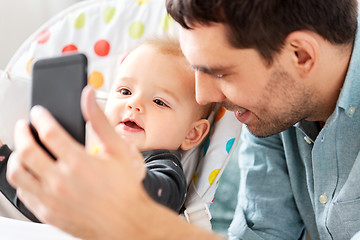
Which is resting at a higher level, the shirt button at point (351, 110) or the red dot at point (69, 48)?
the red dot at point (69, 48)

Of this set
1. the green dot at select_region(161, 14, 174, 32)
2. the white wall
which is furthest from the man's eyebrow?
the white wall

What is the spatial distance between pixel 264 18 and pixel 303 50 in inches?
4.7

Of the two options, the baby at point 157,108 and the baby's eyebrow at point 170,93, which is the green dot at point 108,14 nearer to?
the baby at point 157,108

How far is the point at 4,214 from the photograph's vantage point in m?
0.96

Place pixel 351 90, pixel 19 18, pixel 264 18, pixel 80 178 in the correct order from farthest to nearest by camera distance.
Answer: pixel 19 18
pixel 351 90
pixel 264 18
pixel 80 178

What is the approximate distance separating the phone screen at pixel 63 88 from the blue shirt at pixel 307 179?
0.57 meters

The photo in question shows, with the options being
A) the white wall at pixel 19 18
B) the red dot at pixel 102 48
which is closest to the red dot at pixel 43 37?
the red dot at pixel 102 48

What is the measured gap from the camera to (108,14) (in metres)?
1.25

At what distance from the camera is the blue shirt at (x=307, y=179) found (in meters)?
0.96

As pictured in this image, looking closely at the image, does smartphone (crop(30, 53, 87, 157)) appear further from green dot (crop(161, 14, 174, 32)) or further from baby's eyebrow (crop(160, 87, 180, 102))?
green dot (crop(161, 14, 174, 32))

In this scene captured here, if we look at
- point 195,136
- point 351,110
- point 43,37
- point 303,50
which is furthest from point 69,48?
point 351,110

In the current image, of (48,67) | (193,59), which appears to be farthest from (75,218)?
(193,59)

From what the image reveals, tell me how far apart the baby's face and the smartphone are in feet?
1.17

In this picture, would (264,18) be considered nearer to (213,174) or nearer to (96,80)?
(213,174)
